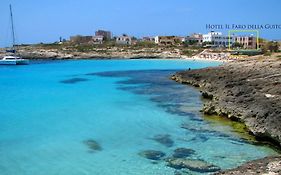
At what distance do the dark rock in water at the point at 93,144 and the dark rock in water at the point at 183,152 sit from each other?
340 cm

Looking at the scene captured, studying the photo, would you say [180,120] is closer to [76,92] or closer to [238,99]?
[238,99]

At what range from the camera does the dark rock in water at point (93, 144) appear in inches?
619

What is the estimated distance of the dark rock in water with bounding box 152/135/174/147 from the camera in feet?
52.5

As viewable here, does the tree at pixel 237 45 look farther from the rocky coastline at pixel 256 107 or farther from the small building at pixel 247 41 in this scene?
the rocky coastline at pixel 256 107

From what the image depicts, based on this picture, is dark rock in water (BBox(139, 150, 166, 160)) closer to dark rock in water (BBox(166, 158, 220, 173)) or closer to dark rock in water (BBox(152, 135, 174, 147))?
dark rock in water (BBox(166, 158, 220, 173))

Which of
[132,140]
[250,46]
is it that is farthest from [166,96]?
[250,46]

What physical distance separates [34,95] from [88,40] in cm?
12958

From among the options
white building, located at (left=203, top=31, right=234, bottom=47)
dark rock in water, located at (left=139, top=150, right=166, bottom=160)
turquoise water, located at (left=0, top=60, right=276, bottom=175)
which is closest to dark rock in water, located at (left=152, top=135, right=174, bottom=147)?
turquoise water, located at (left=0, top=60, right=276, bottom=175)

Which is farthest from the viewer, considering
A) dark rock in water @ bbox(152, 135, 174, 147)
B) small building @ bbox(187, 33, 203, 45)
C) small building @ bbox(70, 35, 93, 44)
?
small building @ bbox(70, 35, 93, 44)

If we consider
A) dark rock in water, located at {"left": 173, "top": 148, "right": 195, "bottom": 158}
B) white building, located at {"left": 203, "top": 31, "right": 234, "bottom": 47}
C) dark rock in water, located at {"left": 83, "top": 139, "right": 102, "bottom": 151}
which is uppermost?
white building, located at {"left": 203, "top": 31, "right": 234, "bottom": 47}

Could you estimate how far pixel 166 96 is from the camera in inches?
1214

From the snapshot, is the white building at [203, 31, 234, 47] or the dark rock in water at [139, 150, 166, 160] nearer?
the dark rock in water at [139, 150, 166, 160]

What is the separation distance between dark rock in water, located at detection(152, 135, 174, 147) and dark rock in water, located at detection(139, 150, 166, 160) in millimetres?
1166

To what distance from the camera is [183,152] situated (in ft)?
47.9
